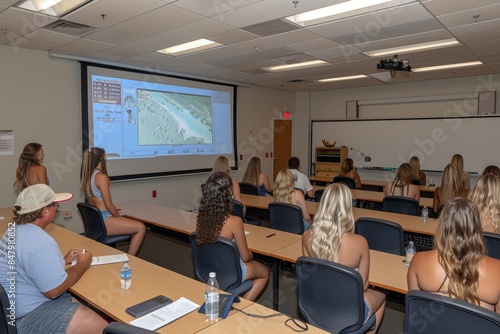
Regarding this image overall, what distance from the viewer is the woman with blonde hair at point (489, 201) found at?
2967 mm

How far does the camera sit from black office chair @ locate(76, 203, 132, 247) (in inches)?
147

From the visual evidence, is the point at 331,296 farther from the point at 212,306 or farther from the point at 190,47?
the point at 190,47

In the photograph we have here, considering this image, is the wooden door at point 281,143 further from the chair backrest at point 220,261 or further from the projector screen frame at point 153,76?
the chair backrest at point 220,261

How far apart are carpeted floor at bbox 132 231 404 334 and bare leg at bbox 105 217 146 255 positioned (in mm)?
335

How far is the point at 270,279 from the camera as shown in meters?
4.22

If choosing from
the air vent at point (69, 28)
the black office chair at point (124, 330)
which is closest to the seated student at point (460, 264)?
the black office chair at point (124, 330)

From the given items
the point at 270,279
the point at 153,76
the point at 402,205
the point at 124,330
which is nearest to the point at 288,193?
the point at 270,279

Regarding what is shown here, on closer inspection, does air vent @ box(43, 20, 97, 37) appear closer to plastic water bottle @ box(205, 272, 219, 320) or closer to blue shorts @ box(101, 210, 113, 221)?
blue shorts @ box(101, 210, 113, 221)

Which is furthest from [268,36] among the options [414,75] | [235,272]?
[414,75]

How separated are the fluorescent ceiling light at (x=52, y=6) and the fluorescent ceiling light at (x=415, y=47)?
421 centimetres

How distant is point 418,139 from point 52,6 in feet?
25.4

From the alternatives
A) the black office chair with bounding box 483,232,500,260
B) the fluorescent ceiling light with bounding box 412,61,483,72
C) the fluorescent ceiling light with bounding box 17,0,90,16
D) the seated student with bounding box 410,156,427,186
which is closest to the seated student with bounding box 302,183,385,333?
the black office chair with bounding box 483,232,500,260

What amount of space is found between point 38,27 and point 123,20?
1.12 m

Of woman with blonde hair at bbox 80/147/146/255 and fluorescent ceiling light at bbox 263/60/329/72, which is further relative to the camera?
fluorescent ceiling light at bbox 263/60/329/72
